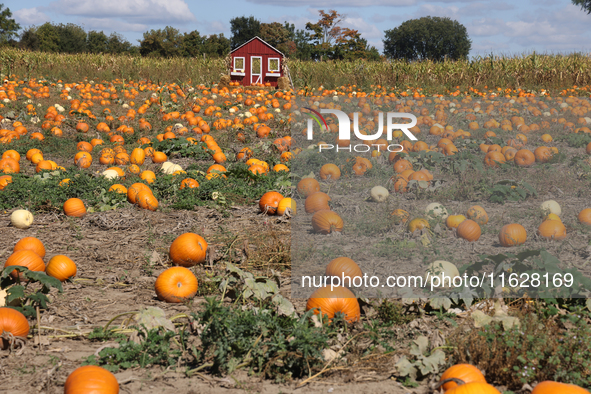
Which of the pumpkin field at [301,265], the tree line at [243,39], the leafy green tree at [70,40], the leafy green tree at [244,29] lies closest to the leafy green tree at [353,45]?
the tree line at [243,39]

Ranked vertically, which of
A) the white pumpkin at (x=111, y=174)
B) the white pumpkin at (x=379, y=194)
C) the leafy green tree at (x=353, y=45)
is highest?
the leafy green tree at (x=353, y=45)

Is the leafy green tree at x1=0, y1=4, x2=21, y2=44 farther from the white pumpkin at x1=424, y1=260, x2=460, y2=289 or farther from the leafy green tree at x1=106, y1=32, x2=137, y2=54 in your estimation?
the white pumpkin at x1=424, y1=260, x2=460, y2=289

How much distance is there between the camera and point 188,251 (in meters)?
5.14

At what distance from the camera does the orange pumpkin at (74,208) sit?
22.1 ft

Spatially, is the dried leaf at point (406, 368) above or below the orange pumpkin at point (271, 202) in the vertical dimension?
below

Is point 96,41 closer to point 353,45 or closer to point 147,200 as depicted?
point 353,45

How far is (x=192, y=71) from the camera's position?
2533 centimetres

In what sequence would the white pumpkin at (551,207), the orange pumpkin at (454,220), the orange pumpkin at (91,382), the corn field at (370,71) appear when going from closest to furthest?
the orange pumpkin at (91,382)
the orange pumpkin at (454,220)
the white pumpkin at (551,207)
the corn field at (370,71)

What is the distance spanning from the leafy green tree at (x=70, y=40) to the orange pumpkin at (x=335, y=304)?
3121 inches

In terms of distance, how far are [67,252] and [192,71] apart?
2103cm

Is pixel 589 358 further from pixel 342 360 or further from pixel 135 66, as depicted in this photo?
pixel 135 66

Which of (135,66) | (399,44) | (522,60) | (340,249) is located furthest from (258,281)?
(399,44)

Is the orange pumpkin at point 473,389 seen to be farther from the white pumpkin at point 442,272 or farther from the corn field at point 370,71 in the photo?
the corn field at point 370,71

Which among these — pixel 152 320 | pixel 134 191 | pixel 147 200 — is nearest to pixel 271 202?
pixel 147 200
